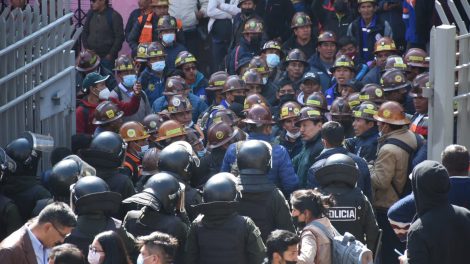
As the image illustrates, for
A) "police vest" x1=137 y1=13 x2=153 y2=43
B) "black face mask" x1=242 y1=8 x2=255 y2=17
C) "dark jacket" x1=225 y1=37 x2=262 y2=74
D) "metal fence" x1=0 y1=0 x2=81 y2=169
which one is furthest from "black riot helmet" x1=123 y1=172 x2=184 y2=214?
"police vest" x1=137 y1=13 x2=153 y2=43

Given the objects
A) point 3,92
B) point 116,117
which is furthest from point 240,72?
point 3,92

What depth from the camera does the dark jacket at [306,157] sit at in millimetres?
12117

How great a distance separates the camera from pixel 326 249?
8.45m

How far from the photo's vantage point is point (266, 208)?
9.95 m

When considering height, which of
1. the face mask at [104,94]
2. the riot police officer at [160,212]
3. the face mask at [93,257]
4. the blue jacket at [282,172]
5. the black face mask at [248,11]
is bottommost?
the face mask at [104,94]

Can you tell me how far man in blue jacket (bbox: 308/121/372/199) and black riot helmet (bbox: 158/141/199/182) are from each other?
1228 mm

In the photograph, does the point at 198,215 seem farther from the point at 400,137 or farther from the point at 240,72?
the point at 240,72

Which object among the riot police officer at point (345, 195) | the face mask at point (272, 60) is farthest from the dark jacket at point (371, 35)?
the riot police officer at point (345, 195)

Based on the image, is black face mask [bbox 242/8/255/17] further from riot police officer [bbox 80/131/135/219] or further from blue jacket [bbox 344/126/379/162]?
riot police officer [bbox 80/131/135/219]

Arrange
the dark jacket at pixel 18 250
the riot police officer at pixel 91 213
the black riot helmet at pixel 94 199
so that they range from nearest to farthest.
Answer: the dark jacket at pixel 18 250, the riot police officer at pixel 91 213, the black riot helmet at pixel 94 199

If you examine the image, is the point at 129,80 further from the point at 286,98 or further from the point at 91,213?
the point at 91,213

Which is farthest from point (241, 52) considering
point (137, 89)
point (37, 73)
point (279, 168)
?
point (279, 168)

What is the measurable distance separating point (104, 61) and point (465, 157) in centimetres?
970

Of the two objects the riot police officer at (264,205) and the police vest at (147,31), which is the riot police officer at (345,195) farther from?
the police vest at (147,31)
